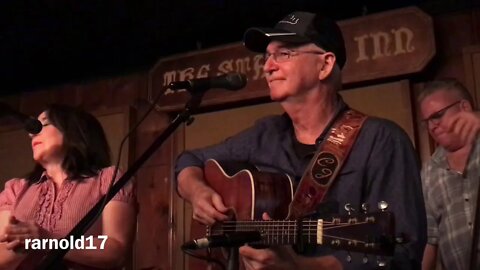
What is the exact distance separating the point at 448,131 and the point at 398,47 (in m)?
0.53

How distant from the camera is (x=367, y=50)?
8.52 ft

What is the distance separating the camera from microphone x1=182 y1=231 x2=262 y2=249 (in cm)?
110

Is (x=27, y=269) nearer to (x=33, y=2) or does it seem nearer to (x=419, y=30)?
(x=33, y=2)

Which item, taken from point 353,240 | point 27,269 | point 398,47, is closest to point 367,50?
point 398,47

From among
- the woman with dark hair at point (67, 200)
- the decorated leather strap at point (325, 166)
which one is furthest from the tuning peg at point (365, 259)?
the woman with dark hair at point (67, 200)

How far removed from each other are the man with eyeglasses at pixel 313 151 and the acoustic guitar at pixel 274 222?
0.03 meters

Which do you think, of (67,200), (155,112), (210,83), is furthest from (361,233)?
(155,112)

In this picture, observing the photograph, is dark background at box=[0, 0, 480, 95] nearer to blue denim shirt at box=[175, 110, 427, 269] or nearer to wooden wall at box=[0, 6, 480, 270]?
wooden wall at box=[0, 6, 480, 270]

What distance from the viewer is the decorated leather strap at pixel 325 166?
54.3 inches

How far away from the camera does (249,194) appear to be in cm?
148

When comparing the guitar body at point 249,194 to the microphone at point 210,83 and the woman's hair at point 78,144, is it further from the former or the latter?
the woman's hair at point 78,144

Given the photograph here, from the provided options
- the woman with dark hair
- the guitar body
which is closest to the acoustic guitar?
the guitar body

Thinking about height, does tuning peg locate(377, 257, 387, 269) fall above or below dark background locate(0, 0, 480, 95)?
below

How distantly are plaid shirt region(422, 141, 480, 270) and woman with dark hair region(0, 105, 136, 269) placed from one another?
47.2 inches
